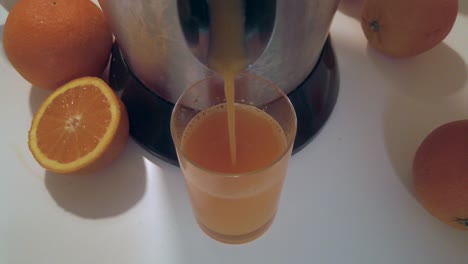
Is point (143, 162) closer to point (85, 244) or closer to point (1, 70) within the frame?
point (85, 244)

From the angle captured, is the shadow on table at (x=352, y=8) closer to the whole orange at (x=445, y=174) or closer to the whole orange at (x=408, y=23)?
Answer: the whole orange at (x=408, y=23)

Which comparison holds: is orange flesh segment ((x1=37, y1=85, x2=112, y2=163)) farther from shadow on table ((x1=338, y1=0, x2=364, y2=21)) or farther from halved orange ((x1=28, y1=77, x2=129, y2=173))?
shadow on table ((x1=338, y1=0, x2=364, y2=21))

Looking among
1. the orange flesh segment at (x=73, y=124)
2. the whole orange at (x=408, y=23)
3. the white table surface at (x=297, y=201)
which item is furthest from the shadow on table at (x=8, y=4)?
the whole orange at (x=408, y=23)

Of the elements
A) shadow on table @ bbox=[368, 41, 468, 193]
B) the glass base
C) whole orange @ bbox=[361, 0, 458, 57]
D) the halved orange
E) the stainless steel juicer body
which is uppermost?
the stainless steel juicer body

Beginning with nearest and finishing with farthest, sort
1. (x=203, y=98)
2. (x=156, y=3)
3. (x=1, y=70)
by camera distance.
→ 1. (x=156, y=3)
2. (x=203, y=98)
3. (x=1, y=70)

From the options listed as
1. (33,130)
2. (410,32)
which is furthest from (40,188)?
(410,32)

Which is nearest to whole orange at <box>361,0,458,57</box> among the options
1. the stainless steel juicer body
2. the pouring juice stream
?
the stainless steel juicer body
